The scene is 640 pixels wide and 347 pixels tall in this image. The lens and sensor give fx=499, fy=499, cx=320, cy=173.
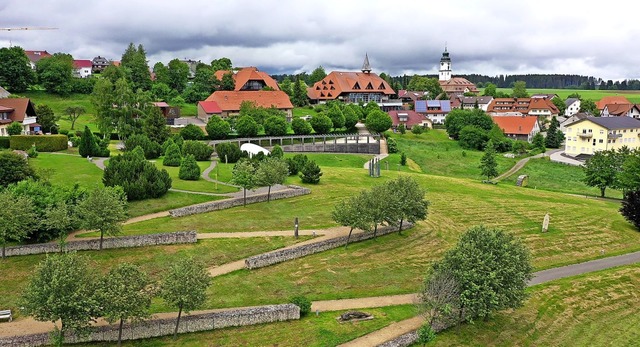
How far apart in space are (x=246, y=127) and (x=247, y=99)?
79.3 ft

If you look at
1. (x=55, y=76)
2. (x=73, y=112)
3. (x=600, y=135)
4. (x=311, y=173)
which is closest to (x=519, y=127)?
(x=600, y=135)

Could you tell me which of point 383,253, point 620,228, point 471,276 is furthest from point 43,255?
point 620,228

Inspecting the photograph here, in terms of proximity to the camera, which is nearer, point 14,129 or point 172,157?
point 172,157

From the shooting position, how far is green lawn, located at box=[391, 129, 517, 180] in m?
80.1

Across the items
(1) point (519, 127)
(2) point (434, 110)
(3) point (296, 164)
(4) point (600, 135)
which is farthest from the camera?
(2) point (434, 110)

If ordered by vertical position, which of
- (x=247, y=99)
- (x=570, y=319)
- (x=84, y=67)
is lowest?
(x=570, y=319)

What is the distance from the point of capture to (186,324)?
85.7 feet

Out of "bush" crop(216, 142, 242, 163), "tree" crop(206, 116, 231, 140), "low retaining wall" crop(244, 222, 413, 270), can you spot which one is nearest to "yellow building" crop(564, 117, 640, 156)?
"tree" crop(206, 116, 231, 140)

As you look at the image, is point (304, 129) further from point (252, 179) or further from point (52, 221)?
point (52, 221)

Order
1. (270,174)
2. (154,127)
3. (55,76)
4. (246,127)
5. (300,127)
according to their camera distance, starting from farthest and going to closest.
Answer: (55,76)
(300,127)
(246,127)
(154,127)
(270,174)

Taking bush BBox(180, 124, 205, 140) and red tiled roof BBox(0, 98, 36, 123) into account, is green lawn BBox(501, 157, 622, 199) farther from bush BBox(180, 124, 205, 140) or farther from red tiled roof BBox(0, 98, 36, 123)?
red tiled roof BBox(0, 98, 36, 123)

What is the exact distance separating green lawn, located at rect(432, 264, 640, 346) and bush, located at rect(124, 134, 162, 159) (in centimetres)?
4838

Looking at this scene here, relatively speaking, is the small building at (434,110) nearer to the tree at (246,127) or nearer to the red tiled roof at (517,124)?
the red tiled roof at (517,124)

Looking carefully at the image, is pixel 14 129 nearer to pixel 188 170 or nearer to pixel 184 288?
pixel 188 170
